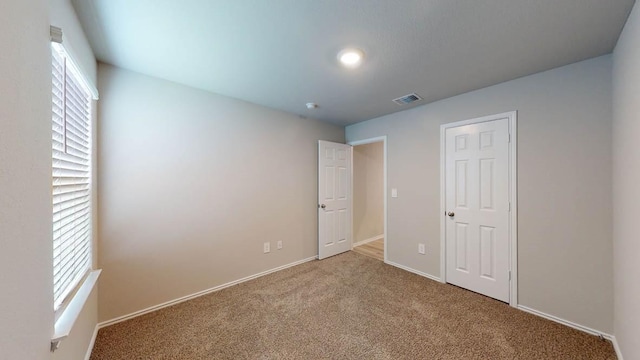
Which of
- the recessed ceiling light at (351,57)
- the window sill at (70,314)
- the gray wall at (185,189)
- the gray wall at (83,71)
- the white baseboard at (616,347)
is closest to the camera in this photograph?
the window sill at (70,314)

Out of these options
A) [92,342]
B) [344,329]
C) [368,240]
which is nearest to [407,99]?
[344,329]

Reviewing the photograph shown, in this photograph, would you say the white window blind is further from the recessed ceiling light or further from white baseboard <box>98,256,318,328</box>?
the recessed ceiling light

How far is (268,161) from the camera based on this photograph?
308 centimetres

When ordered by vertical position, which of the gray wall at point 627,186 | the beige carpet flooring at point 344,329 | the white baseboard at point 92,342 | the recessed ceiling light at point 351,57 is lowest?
the beige carpet flooring at point 344,329

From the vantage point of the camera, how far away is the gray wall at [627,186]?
1322mm

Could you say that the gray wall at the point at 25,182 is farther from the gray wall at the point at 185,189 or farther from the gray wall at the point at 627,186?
the gray wall at the point at 627,186

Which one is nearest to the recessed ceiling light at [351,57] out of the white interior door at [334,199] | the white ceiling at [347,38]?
the white ceiling at [347,38]

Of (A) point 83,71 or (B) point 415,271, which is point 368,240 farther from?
(A) point 83,71

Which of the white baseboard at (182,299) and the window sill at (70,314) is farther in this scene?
the white baseboard at (182,299)

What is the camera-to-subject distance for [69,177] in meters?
1.38

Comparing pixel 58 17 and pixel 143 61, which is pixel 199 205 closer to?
pixel 143 61

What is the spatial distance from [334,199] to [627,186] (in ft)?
9.59

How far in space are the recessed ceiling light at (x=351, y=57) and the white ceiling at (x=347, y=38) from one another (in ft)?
0.17

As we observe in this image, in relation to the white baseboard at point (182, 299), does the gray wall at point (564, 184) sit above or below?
above
